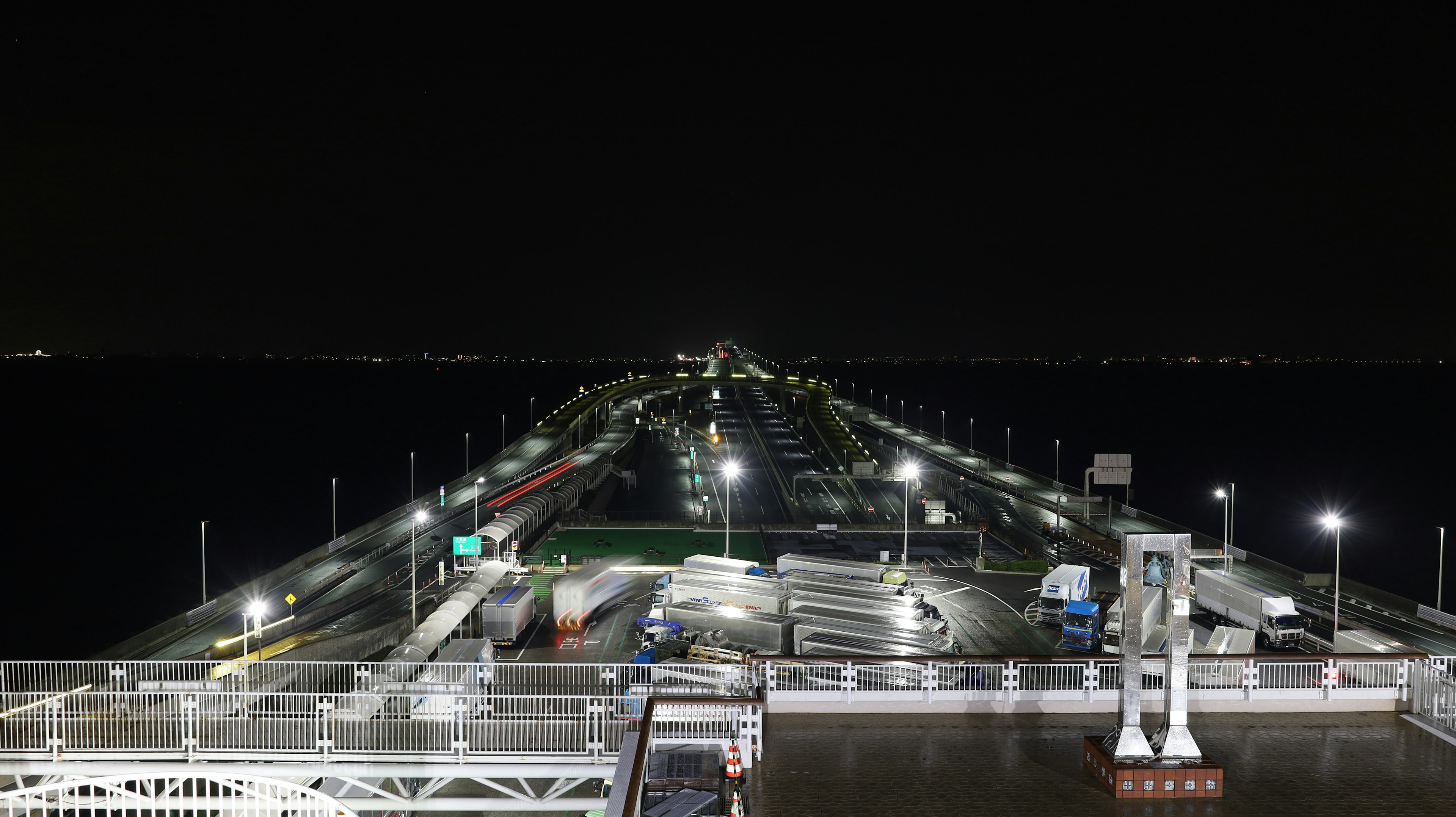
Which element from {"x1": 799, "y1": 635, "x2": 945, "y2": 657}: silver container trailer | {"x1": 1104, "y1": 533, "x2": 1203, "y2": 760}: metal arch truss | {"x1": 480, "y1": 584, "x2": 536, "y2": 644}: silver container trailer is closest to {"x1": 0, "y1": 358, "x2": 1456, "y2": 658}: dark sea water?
{"x1": 480, "y1": 584, "x2": 536, "y2": 644}: silver container trailer

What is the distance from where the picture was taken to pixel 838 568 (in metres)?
38.9

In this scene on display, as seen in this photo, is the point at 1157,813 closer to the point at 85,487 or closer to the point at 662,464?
the point at 662,464

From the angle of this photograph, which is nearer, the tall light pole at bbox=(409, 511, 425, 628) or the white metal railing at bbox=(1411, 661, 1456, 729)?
the white metal railing at bbox=(1411, 661, 1456, 729)

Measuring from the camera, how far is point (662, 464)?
98875mm

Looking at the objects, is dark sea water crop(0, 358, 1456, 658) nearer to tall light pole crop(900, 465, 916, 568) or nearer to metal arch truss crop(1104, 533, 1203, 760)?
tall light pole crop(900, 465, 916, 568)

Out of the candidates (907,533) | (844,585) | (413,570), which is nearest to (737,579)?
(844,585)

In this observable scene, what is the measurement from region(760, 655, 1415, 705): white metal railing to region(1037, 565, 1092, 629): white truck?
18884 millimetres

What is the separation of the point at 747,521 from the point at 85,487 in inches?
3058

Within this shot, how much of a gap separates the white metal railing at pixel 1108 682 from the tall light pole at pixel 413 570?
21.3 meters

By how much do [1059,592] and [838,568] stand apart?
357 inches

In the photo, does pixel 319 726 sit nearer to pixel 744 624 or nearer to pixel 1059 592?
pixel 744 624

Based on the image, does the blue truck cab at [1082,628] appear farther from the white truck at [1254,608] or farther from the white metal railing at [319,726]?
the white metal railing at [319,726]

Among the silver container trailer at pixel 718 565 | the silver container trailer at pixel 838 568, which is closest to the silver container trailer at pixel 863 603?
the silver container trailer at pixel 838 568

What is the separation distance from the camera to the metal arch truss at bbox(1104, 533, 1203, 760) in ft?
44.7
